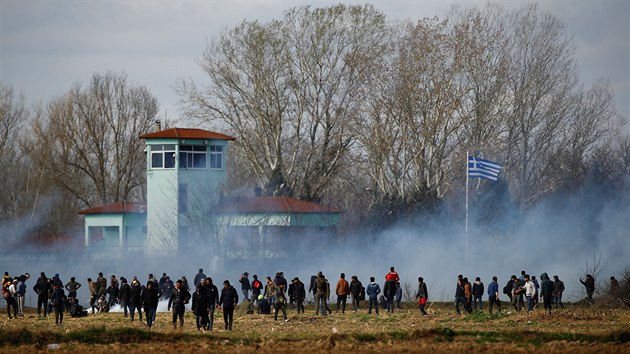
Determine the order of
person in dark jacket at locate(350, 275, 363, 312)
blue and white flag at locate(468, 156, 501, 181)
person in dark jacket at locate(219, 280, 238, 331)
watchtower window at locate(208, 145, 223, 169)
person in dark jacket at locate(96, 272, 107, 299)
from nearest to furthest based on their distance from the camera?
person in dark jacket at locate(219, 280, 238, 331) < person in dark jacket at locate(350, 275, 363, 312) < person in dark jacket at locate(96, 272, 107, 299) < blue and white flag at locate(468, 156, 501, 181) < watchtower window at locate(208, 145, 223, 169)

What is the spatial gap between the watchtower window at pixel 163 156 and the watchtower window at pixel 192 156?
589 mm

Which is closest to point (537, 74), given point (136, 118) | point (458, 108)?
point (458, 108)

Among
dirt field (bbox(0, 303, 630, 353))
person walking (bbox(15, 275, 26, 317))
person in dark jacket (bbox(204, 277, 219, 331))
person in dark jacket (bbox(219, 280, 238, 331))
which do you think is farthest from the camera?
person walking (bbox(15, 275, 26, 317))

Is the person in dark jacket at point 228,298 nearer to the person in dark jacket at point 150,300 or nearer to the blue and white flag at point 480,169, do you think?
the person in dark jacket at point 150,300

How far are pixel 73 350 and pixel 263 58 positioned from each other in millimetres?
58900

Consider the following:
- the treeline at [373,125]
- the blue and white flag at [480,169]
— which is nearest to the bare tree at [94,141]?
the treeline at [373,125]

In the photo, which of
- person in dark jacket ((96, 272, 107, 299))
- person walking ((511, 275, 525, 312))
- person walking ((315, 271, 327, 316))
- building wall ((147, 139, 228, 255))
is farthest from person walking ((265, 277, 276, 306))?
building wall ((147, 139, 228, 255))

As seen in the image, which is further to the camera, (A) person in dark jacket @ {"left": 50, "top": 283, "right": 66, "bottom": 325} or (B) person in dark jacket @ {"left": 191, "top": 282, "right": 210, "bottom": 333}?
(A) person in dark jacket @ {"left": 50, "top": 283, "right": 66, "bottom": 325}

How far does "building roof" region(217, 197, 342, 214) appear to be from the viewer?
79.8 metres

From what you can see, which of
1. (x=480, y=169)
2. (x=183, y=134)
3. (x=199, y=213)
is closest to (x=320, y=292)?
(x=480, y=169)

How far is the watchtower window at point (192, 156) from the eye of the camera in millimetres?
81062

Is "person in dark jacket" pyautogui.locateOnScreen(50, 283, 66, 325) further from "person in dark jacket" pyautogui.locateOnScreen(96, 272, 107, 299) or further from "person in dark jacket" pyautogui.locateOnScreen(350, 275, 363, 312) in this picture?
"person in dark jacket" pyautogui.locateOnScreen(350, 275, 363, 312)

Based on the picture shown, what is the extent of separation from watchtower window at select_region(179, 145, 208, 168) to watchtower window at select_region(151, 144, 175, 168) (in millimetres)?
589

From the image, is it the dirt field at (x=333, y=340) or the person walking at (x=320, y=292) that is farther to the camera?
the person walking at (x=320, y=292)
